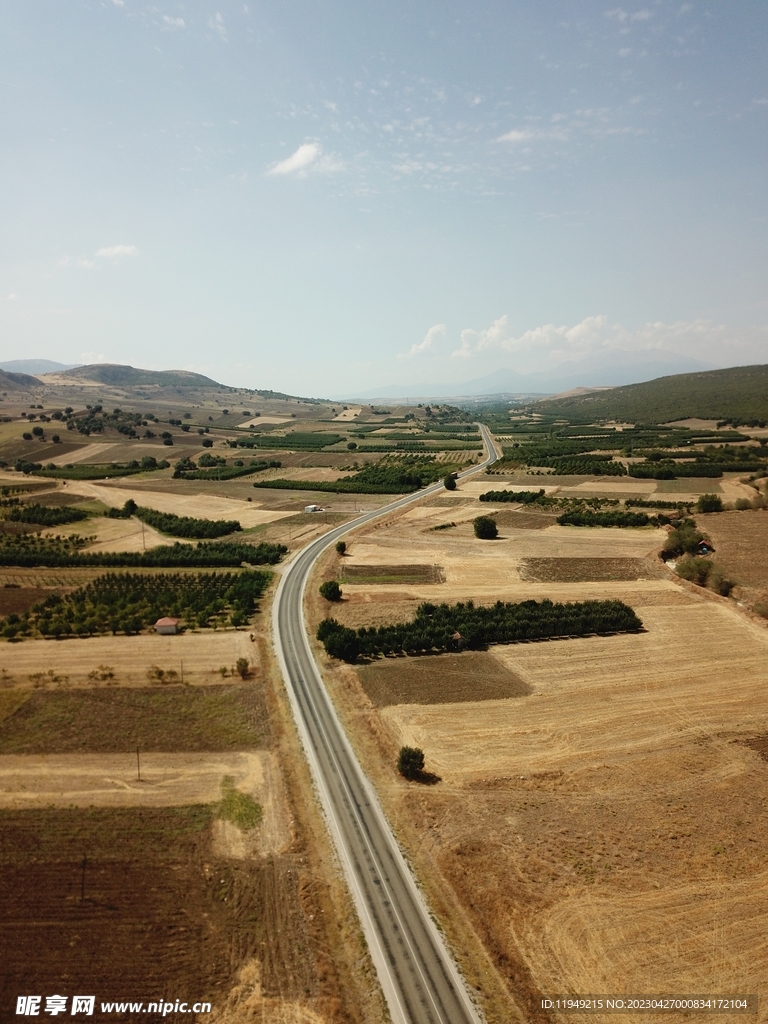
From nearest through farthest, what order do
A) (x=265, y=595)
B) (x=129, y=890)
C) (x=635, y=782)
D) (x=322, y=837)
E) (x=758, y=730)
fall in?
(x=129, y=890), (x=322, y=837), (x=635, y=782), (x=758, y=730), (x=265, y=595)

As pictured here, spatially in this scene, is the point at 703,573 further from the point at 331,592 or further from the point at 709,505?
the point at 331,592

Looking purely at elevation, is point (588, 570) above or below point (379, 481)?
below

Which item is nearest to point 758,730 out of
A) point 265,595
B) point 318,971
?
point 318,971

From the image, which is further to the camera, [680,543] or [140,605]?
[680,543]

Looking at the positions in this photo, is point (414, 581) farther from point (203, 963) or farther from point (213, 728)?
point (203, 963)

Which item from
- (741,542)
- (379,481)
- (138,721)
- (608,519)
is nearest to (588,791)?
(138,721)

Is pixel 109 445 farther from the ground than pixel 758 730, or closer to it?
farther from the ground
